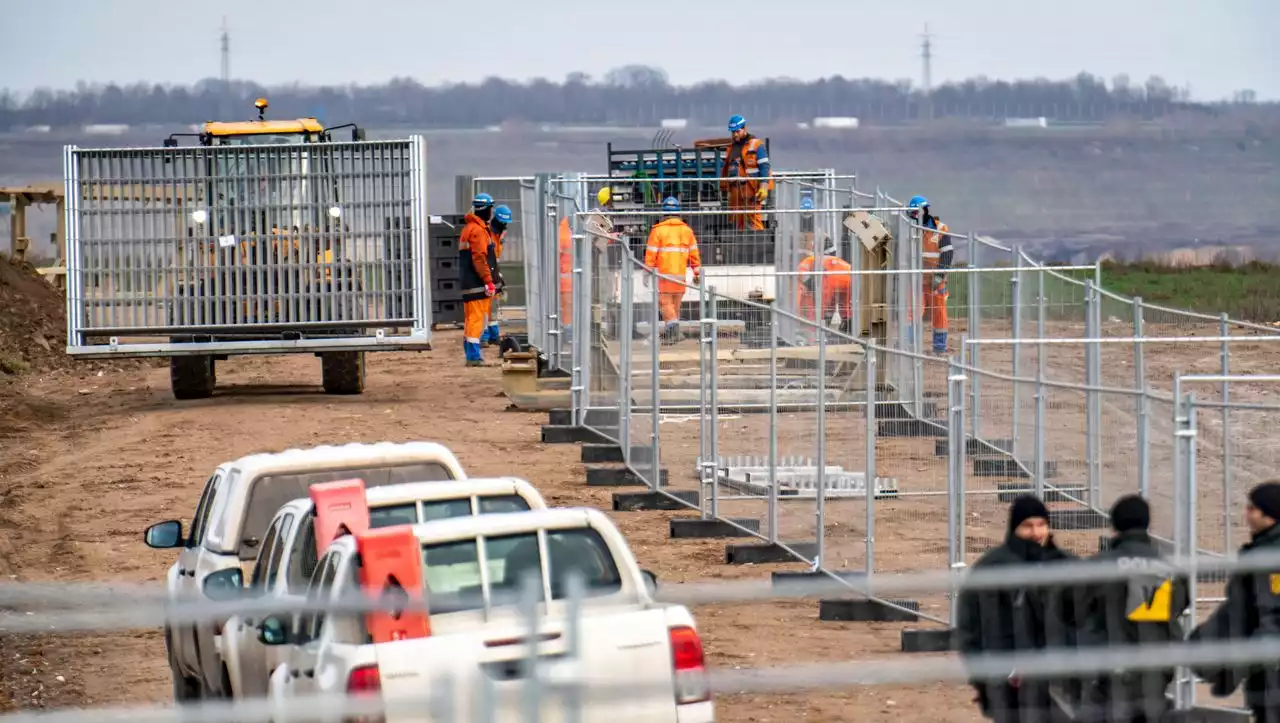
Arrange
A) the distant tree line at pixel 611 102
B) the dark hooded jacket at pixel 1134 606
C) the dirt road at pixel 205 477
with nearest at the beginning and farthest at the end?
the dark hooded jacket at pixel 1134 606, the dirt road at pixel 205 477, the distant tree line at pixel 611 102

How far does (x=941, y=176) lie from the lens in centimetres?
9156

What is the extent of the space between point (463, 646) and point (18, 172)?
315 feet

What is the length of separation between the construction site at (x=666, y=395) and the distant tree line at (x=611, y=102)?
66626 mm

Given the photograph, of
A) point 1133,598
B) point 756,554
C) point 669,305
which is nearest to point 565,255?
point 669,305

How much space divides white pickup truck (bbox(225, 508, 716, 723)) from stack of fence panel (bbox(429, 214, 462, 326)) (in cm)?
2787

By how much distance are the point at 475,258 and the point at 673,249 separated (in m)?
4.52

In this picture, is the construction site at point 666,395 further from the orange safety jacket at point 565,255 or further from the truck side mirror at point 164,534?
the truck side mirror at point 164,534

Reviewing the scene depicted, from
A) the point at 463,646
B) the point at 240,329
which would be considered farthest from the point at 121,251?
the point at 463,646

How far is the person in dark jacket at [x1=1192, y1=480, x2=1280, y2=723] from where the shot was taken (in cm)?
662

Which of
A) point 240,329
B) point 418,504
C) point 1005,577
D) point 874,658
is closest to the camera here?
point 1005,577

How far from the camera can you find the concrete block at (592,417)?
18734mm

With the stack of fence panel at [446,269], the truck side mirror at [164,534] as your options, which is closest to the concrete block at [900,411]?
the truck side mirror at [164,534]

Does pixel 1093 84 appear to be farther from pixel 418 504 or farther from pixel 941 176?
pixel 418 504

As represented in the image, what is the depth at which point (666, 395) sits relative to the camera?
16.5 m
